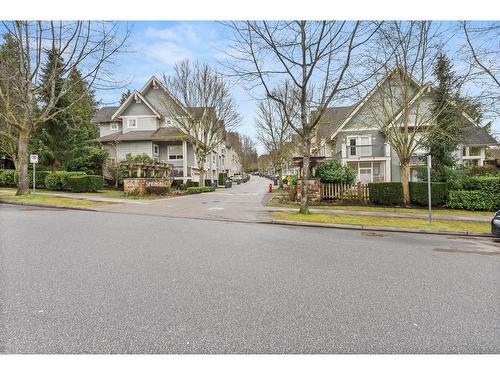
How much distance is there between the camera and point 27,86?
1530 cm

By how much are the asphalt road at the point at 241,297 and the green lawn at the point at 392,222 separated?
11.8ft

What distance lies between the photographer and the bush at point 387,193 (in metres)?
15.5

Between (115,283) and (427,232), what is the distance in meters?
9.74

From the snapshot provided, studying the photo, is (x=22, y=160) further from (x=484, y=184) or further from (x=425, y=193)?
(x=484, y=184)

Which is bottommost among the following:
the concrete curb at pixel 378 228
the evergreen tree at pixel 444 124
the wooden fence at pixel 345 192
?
the concrete curb at pixel 378 228

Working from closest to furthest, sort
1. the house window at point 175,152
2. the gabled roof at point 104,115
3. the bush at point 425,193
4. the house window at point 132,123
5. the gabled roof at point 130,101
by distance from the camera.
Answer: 1. the bush at point 425,193
2. the gabled roof at point 130,101
3. the house window at point 132,123
4. the house window at point 175,152
5. the gabled roof at point 104,115

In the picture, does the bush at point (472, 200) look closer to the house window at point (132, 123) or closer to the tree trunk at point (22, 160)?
the tree trunk at point (22, 160)

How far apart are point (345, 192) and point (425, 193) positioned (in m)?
4.22

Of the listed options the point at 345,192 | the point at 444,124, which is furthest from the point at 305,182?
the point at 444,124

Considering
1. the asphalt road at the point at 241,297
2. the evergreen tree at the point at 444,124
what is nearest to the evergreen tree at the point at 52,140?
the asphalt road at the point at 241,297

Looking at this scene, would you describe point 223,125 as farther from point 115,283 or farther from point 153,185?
point 115,283

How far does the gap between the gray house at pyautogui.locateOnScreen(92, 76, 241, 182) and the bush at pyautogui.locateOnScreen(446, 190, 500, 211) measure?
2340cm

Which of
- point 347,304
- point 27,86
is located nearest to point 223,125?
point 27,86

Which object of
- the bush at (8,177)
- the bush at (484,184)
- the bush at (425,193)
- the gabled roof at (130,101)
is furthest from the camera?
the gabled roof at (130,101)
